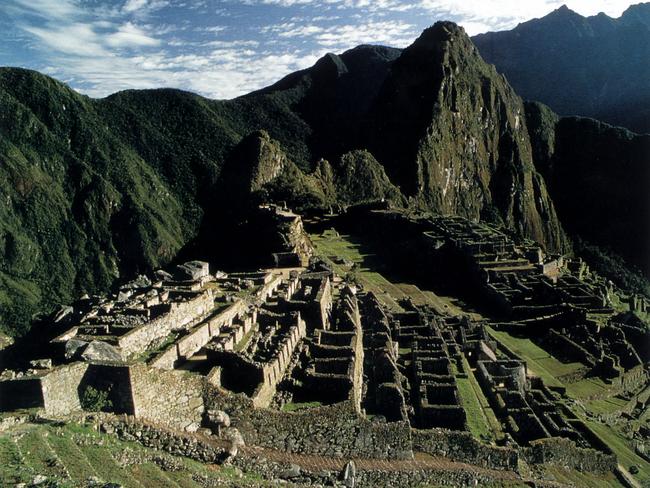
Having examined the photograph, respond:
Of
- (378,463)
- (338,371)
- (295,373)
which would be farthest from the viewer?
(338,371)

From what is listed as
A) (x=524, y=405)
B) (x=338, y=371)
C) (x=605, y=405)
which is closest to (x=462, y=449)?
(x=338, y=371)

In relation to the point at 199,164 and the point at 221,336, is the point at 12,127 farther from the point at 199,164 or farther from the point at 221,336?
the point at 221,336

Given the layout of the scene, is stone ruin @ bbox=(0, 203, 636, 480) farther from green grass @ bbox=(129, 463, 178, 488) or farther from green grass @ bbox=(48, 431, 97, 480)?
green grass @ bbox=(129, 463, 178, 488)

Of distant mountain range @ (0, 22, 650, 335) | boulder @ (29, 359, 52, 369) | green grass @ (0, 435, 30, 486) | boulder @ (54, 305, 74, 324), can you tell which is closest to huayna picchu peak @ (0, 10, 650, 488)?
green grass @ (0, 435, 30, 486)

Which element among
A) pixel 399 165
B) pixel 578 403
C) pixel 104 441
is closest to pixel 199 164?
pixel 399 165

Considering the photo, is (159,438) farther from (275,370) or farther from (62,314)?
(62,314)

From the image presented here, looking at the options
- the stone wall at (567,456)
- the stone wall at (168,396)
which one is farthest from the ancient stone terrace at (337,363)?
the stone wall at (567,456)

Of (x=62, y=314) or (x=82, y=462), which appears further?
(x=62, y=314)
